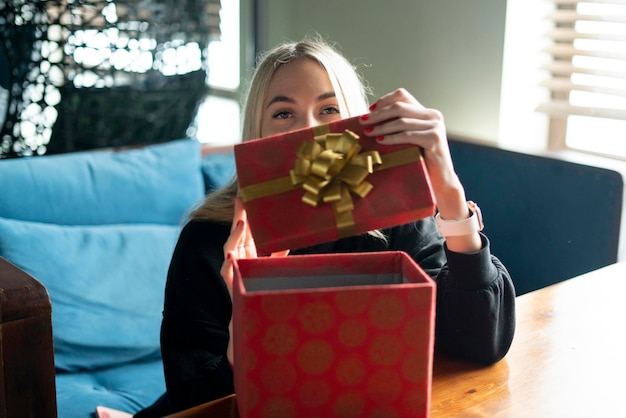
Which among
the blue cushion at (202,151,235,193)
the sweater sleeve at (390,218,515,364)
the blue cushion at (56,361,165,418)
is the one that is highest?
the sweater sleeve at (390,218,515,364)

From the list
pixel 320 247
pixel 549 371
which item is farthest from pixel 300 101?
pixel 549 371

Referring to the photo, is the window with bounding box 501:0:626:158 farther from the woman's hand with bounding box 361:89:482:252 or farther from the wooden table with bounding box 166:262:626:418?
the woman's hand with bounding box 361:89:482:252

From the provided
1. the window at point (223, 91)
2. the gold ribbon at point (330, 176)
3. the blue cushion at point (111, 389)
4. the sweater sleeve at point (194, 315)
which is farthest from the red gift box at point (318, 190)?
the window at point (223, 91)

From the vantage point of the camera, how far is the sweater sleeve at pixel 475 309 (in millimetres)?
1005

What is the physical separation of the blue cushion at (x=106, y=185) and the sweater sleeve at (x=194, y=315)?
0.72 meters

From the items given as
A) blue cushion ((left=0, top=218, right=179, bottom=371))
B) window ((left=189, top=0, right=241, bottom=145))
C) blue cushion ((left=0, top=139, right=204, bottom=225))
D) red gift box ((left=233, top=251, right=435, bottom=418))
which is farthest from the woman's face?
window ((left=189, top=0, right=241, bottom=145))

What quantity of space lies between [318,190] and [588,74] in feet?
4.96

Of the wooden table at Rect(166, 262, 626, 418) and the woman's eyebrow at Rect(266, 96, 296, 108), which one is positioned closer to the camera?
the wooden table at Rect(166, 262, 626, 418)

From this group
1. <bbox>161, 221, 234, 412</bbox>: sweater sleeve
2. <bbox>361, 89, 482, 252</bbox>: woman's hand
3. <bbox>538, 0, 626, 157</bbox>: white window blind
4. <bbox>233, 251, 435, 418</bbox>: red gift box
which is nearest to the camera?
<bbox>233, 251, 435, 418</bbox>: red gift box

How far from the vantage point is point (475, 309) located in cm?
104

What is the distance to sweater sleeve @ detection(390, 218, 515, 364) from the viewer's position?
3.30 feet

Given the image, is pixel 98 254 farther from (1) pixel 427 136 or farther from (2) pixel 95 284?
(1) pixel 427 136

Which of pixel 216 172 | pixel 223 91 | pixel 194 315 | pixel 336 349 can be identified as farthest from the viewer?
pixel 223 91

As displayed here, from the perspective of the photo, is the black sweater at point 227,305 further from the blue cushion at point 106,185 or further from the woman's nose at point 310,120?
the blue cushion at point 106,185
